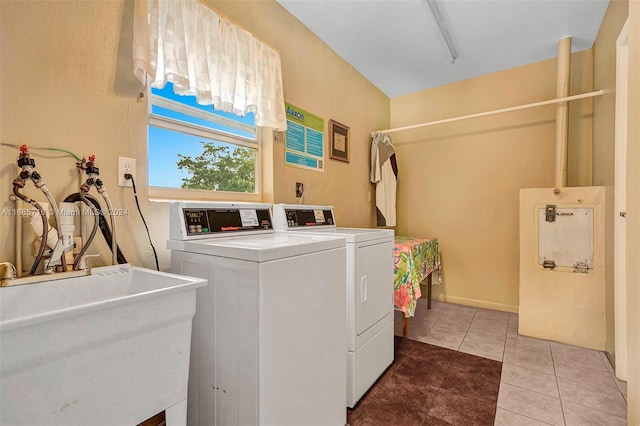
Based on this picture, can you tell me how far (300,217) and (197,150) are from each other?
0.80m

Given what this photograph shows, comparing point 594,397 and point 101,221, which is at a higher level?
point 101,221

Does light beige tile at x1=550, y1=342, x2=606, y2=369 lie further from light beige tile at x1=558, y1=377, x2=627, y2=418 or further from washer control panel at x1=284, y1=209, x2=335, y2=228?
washer control panel at x1=284, y1=209, x2=335, y2=228

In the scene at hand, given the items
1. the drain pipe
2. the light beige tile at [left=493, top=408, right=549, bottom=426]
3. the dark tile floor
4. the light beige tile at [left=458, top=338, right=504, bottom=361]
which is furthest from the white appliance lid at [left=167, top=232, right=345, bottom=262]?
the drain pipe

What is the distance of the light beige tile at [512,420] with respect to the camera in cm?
154

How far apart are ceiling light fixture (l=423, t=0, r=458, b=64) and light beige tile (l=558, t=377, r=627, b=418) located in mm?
2730

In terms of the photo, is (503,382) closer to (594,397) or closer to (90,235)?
(594,397)

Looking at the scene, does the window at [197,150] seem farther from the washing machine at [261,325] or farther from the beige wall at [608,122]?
the beige wall at [608,122]

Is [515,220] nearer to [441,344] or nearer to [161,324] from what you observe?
[441,344]

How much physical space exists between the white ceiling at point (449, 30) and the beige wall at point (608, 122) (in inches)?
8.4

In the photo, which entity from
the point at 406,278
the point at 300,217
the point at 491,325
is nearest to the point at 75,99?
the point at 300,217

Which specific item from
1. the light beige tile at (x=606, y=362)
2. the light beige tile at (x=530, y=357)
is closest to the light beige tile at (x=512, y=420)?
the light beige tile at (x=530, y=357)

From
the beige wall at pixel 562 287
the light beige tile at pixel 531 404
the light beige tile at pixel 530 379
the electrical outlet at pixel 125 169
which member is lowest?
the light beige tile at pixel 531 404

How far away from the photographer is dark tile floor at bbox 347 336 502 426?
160cm

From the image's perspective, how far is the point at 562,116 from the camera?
8.89 feet
